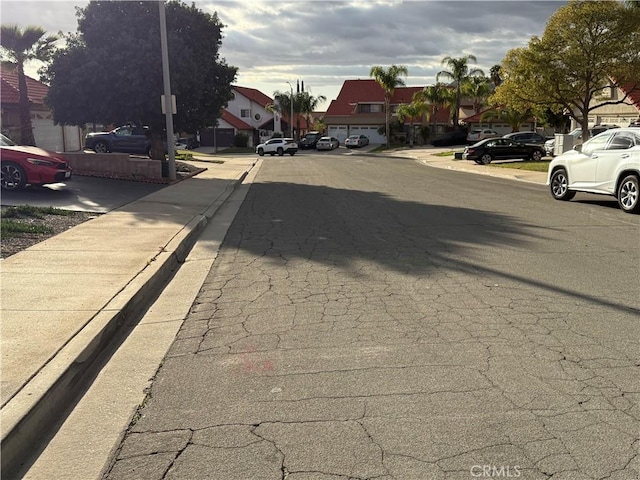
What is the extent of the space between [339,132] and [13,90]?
47.2 m

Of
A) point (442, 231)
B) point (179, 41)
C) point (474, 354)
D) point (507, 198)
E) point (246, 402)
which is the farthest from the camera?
point (179, 41)

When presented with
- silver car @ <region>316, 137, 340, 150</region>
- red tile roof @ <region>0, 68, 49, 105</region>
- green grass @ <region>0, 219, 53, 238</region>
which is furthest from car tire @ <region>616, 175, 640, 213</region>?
silver car @ <region>316, 137, 340, 150</region>

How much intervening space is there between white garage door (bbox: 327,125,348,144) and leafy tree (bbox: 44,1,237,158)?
4969cm

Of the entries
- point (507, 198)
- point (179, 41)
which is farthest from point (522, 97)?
point (179, 41)

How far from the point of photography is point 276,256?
27.0ft

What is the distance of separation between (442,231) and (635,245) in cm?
295

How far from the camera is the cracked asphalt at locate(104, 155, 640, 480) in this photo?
3.20m

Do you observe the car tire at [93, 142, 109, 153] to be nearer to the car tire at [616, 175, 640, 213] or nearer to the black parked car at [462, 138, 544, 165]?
the black parked car at [462, 138, 544, 165]

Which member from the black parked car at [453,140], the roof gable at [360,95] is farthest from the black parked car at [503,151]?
the roof gable at [360,95]

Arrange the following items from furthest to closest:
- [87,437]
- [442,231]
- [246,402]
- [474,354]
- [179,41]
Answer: [179,41], [442,231], [474,354], [246,402], [87,437]

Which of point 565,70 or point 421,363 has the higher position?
point 565,70

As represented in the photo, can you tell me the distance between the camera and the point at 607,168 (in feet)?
41.0

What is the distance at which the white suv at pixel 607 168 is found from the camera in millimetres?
11836

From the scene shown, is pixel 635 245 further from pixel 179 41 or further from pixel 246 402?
pixel 179 41
